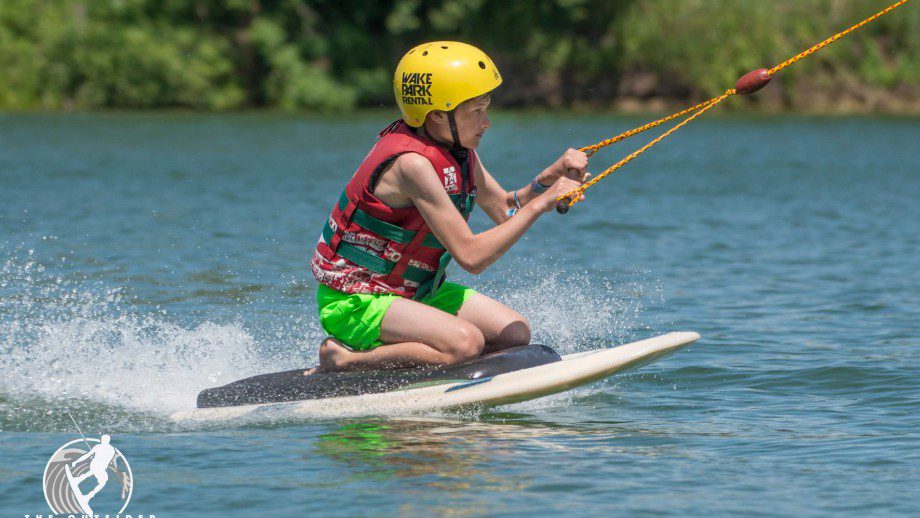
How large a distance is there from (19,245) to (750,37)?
3122 cm

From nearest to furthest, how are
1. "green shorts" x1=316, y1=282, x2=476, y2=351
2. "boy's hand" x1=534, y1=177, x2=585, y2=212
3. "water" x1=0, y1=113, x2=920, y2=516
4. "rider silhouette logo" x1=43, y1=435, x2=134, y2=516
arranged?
1. "rider silhouette logo" x1=43, y1=435, x2=134, y2=516
2. "water" x1=0, y1=113, x2=920, y2=516
3. "boy's hand" x1=534, y1=177, x2=585, y2=212
4. "green shorts" x1=316, y1=282, x2=476, y2=351

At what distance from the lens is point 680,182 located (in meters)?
20.7

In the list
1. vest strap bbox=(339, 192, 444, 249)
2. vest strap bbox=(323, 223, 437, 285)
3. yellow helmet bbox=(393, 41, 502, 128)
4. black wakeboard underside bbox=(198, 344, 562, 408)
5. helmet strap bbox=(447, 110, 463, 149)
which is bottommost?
black wakeboard underside bbox=(198, 344, 562, 408)

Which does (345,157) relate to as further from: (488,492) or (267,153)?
(488,492)

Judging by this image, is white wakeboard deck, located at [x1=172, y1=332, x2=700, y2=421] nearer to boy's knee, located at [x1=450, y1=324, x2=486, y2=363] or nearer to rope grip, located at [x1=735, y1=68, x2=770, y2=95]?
boy's knee, located at [x1=450, y1=324, x2=486, y2=363]

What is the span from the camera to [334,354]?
21.5 feet

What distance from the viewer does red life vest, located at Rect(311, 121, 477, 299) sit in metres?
6.20

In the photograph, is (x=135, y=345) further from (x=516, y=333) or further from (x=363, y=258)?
(x=516, y=333)

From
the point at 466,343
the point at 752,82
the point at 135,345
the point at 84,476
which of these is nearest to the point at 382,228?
the point at 466,343

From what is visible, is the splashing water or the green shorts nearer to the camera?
the green shorts

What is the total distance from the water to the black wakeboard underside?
0.17 metres

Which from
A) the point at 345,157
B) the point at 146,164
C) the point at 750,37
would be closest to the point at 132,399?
the point at 146,164

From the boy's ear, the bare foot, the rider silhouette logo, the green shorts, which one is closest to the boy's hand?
the boy's ear

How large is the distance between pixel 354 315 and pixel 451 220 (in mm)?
725
